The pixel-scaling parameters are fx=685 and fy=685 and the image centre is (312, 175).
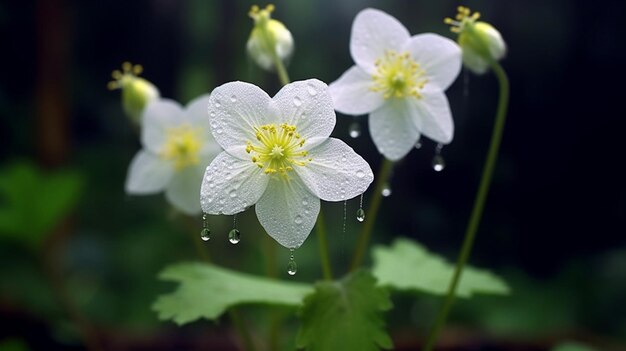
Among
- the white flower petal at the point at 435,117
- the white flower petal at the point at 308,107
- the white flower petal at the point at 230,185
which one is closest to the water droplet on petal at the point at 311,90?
the white flower petal at the point at 308,107

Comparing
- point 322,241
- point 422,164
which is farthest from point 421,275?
point 422,164

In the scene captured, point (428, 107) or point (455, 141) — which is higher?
point (428, 107)

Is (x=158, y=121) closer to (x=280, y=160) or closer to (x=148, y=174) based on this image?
(x=148, y=174)

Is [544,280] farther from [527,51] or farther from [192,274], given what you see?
[192,274]

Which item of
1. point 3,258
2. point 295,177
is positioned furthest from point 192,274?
point 3,258

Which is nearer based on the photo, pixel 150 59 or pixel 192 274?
pixel 192 274

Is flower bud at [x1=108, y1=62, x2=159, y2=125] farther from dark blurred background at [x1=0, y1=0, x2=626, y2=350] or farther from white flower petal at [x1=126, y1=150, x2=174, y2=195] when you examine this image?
dark blurred background at [x1=0, y1=0, x2=626, y2=350]

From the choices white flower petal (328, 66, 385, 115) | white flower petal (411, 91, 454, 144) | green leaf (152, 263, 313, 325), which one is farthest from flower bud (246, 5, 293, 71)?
green leaf (152, 263, 313, 325)
